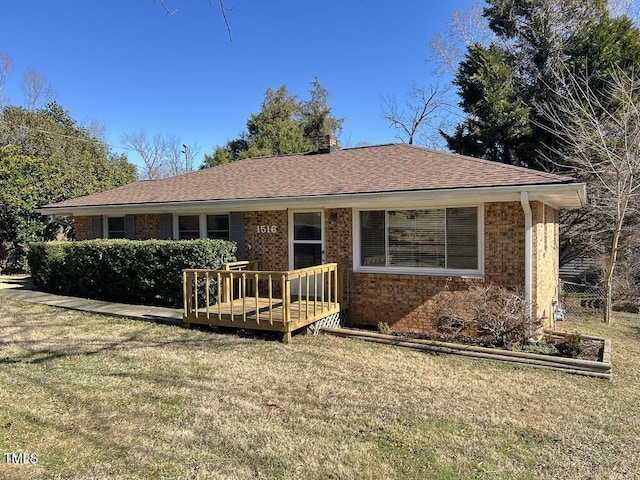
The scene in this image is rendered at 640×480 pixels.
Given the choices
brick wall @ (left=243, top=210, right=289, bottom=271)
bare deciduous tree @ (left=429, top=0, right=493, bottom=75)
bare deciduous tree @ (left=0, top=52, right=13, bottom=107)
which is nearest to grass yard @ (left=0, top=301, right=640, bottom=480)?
brick wall @ (left=243, top=210, right=289, bottom=271)

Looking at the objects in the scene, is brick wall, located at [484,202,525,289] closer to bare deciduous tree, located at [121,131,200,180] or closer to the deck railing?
the deck railing

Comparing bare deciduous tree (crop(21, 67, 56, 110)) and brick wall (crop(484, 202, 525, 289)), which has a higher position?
bare deciduous tree (crop(21, 67, 56, 110))

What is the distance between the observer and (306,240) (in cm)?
965

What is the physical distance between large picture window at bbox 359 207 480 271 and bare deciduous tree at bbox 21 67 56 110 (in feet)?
102

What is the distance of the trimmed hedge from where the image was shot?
30.7 ft

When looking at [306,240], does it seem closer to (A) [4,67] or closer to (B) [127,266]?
(B) [127,266]

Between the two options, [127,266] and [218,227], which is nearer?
[127,266]

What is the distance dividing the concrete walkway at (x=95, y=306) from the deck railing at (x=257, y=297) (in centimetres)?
63

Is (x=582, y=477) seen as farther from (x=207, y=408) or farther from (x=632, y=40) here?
(x=632, y=40)

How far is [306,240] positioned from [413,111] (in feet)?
71.3

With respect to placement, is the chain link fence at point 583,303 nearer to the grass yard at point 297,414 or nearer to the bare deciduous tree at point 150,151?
the grass yard at point 297,414

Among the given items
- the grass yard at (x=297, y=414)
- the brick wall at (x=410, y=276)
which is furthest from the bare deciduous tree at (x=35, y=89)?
the grass yard at (x=297, y=414)

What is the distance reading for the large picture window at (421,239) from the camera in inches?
318

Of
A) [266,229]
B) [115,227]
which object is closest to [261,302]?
[266,229]
